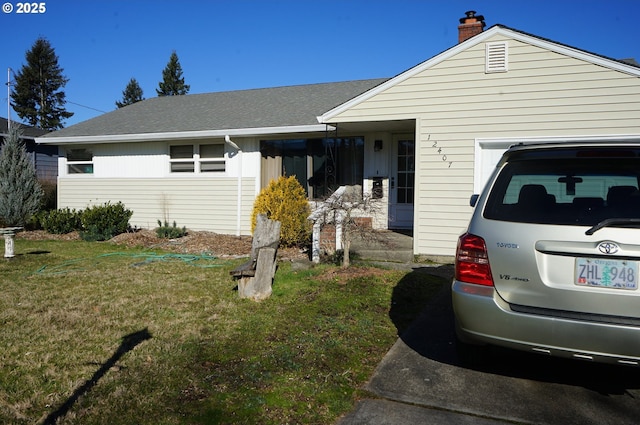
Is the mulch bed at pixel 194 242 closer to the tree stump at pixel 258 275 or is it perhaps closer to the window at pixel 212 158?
the window at pixel 212 158

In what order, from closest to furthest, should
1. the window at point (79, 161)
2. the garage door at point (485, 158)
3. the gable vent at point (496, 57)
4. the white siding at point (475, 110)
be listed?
the white siding at point (475, 110), the gable vent at point (496, 57), the garage door at point (485, 158), the window at point (79, 161)

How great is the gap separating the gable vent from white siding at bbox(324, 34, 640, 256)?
0.09 metres

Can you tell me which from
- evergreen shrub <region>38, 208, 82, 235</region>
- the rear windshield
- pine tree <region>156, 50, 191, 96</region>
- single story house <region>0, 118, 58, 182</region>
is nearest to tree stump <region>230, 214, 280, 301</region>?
the rear windshield

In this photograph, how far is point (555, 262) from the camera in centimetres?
296

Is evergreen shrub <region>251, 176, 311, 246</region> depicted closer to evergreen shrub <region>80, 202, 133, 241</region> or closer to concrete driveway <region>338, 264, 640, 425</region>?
evergreen shrub <region>80, 202, 133, 241</region>

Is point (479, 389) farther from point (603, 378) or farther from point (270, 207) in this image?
point (270, 207)

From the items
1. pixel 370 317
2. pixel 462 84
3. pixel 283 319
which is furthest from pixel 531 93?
pixel 283 319

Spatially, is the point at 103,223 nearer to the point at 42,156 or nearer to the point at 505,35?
the point at 505,35

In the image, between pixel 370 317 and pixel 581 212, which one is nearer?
pixel 581 212

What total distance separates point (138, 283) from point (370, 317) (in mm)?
3734

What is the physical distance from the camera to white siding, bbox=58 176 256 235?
12.8 metres

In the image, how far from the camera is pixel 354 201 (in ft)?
23.9

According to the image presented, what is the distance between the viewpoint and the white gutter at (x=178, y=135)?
37.4 feet

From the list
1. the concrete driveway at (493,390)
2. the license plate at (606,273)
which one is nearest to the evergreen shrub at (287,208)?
the concrete driveway at (493,390)
